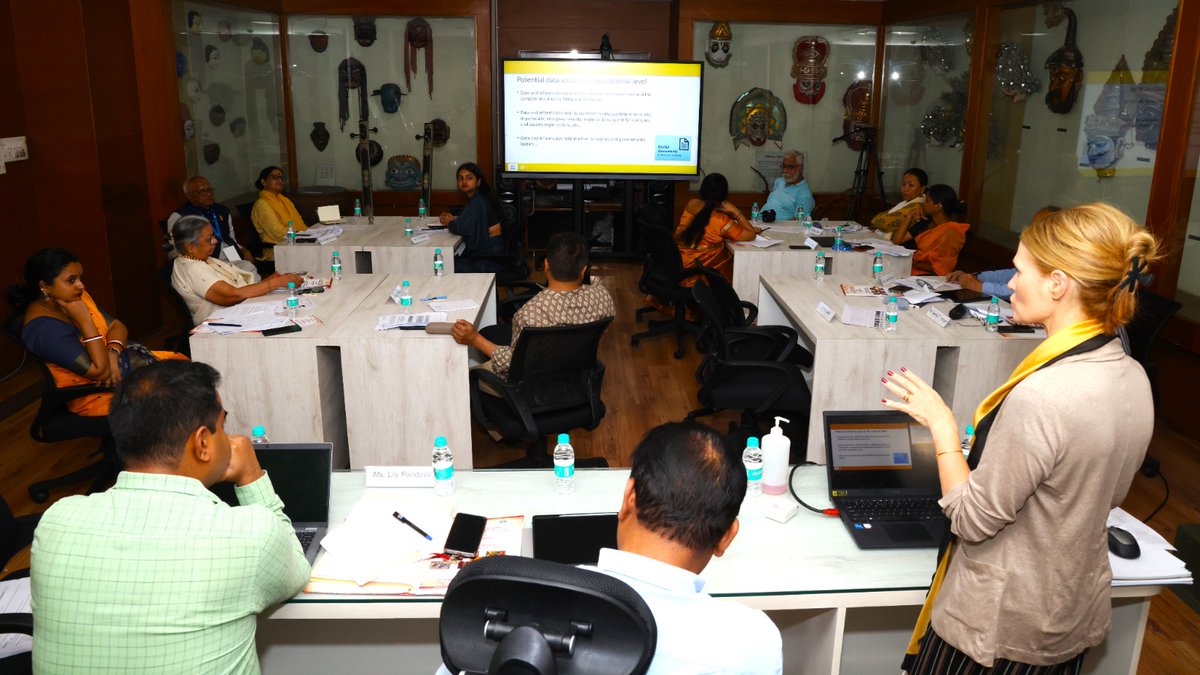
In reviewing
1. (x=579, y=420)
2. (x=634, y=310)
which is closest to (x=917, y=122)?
(x=634, y=310)

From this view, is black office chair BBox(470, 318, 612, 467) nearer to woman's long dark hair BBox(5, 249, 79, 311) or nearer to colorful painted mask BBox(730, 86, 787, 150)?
woman's long dark hair BBox(5, 249, 79, 311)

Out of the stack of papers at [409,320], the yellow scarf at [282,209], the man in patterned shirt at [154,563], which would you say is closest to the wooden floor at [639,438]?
Answer: the stack of papers at [409,320]

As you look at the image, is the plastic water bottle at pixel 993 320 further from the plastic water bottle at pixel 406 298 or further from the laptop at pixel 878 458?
the plastic water bottle at pixel 406 298

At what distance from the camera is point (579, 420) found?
151 inches

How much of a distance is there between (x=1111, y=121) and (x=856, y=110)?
13.4ft

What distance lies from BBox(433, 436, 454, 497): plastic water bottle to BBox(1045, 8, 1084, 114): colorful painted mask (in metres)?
5.19

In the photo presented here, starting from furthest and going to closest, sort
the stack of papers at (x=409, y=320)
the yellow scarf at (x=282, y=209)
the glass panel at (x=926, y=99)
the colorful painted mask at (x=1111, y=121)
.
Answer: the glass panel at (x=926, y=99) → the yellow scarf at (x=282, y=209) → the colorful painted mask at (x=1111, y=121) → the stack of papers at (x=409, y=320)

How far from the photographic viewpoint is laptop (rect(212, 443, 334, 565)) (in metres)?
2.28

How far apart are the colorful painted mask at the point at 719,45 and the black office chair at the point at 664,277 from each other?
320cm

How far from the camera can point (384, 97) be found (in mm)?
9266

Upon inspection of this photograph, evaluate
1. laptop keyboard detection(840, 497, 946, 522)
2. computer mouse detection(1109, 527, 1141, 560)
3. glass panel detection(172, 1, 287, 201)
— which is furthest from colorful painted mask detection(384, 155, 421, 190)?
computer mouse detection(1109, 527, 1141, 560)

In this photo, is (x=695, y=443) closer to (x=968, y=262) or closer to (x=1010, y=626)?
(x=1010, y=626)

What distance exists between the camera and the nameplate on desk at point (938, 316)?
4.11 meters

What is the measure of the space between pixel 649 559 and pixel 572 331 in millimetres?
2226
